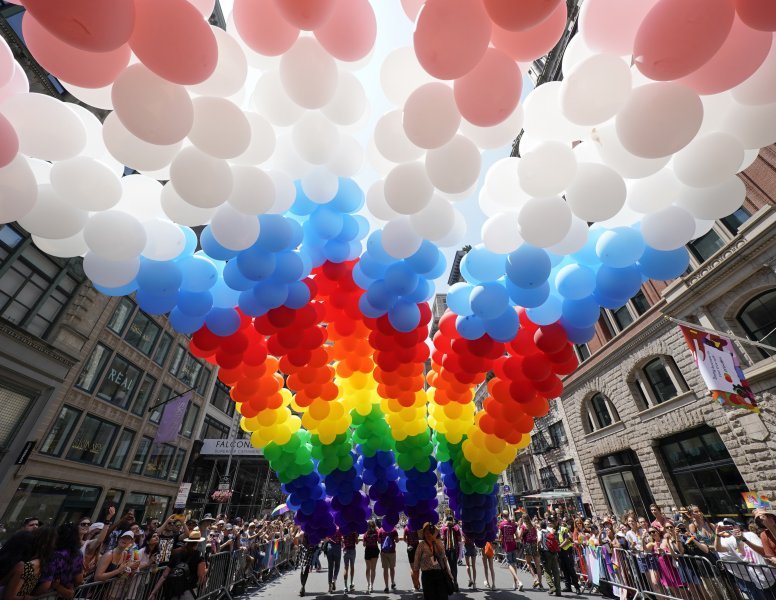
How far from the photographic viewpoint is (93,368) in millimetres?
17672

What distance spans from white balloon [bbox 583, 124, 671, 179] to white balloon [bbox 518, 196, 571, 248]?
0.47m

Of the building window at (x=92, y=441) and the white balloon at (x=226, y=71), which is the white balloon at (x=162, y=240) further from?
the building window at (x=92, y=441)

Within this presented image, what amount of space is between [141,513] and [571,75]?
87.5ft

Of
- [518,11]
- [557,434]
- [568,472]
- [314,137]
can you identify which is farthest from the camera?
[557,434]

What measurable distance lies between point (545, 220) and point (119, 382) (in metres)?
22.7

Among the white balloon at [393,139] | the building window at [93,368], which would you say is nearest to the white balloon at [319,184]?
the white balloon at [393,139]

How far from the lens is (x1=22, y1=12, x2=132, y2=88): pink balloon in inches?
83.4

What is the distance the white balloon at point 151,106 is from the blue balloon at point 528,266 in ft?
9.71

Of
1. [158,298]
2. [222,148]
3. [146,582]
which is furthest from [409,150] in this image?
[146,582]

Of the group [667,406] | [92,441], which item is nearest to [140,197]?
[667,406]

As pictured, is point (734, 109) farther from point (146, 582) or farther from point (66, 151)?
point (146, 582)

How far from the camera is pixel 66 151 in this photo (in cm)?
291

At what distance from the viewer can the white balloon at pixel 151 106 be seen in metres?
2.32

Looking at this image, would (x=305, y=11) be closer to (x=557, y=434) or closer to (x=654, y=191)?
(x=654, y=191)
